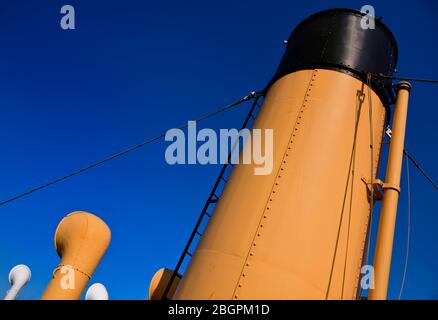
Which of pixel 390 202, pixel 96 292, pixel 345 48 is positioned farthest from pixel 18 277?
pixel 345 48

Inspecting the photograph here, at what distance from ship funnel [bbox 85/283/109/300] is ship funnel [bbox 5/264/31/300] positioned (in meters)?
1.49

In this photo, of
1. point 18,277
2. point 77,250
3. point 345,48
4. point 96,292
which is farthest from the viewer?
point 18,277

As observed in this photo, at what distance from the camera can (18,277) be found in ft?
26.1

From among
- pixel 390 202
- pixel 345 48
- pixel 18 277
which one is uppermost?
pixel 345 48

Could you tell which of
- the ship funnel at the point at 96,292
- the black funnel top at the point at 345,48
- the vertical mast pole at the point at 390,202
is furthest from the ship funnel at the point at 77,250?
the vertical mast pole at the point at 390,202

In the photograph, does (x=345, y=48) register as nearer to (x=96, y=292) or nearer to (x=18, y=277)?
(x=96, y=292)

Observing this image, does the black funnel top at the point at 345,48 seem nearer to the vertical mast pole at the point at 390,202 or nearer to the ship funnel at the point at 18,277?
the vertical mast pole at the point at 390,202

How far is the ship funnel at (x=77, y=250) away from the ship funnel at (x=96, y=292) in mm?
628

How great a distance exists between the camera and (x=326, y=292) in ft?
14.3

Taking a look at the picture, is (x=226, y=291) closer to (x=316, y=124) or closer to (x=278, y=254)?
(x=278, y=254)

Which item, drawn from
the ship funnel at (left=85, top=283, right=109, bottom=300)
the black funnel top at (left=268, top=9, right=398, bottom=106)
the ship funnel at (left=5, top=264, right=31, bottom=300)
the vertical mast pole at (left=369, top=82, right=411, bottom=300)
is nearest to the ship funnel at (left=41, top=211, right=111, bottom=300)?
the ship funnel at (left=85, top=283, right=109, bottom=300)

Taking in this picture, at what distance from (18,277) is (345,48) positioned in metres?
7.94

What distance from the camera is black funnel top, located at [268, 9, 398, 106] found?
614cm
